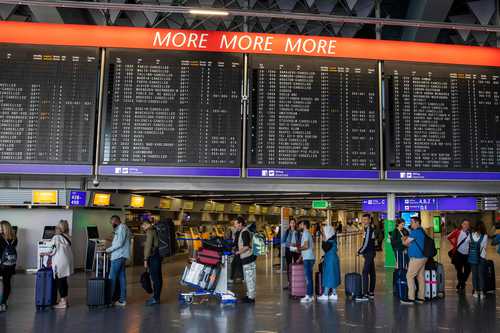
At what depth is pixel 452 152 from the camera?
9.19m

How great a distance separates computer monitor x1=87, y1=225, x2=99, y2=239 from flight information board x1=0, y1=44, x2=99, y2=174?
23.4 ft

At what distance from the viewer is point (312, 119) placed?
29.6ft

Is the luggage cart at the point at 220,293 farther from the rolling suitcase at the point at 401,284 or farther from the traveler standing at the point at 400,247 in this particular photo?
the traveler standing at the point at 400,247

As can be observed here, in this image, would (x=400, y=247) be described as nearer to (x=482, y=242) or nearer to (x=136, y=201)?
(x=482, y=242)

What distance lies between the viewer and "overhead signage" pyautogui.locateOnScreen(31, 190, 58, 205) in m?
12.2

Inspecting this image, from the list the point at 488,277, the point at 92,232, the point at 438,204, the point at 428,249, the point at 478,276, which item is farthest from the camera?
the point at 438,204

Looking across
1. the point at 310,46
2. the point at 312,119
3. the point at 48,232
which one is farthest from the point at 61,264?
the point at 48,232

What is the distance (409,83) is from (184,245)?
16.0 metres

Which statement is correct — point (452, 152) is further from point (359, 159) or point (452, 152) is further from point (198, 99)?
point (198, 99)

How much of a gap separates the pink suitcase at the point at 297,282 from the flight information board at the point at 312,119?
1.75 meters

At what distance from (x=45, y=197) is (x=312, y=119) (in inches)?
287

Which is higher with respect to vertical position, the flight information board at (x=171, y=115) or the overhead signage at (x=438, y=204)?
the flight information board at (x=171, y=115)

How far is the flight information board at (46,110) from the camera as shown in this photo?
838 cm

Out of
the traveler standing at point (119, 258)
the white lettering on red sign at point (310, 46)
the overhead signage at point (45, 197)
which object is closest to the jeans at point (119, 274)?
the traveler standing at point (119, 258)
